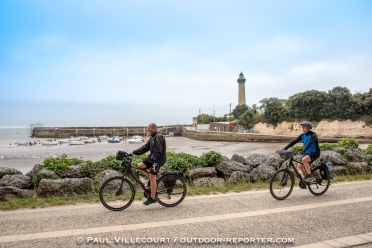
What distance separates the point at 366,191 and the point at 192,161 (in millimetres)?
5336

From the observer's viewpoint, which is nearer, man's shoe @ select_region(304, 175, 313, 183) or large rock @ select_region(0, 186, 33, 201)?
large rock @ select_region(0, 186, 33, 201)

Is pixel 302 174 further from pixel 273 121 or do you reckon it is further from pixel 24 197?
pixel 273 121

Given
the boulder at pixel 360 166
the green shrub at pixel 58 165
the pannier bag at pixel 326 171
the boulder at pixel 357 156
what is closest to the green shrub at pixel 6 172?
the green shrub at pixel 58 165

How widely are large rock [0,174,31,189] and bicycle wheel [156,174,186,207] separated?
425 centimetres

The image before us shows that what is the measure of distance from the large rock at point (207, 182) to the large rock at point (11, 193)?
4.67 meters

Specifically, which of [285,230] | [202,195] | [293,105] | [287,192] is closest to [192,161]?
[202,195]

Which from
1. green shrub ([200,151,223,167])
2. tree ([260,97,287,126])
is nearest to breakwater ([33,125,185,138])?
tree ([260,97,287,126])

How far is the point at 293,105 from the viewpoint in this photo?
70500 millimetres

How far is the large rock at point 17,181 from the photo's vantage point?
26.4ft

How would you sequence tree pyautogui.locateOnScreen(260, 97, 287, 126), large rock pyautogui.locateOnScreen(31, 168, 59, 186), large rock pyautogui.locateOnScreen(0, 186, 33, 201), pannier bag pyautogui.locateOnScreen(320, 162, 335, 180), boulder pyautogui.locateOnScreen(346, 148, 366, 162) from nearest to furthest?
large rock pyautogui.locateOnScreen(0, 186, 33, 201)
pannier bag pyautogui.locateOnScreen(320, 162, 335, 180)
large rock pyautogui.locateOnScreen(31, 168, 59, 186)
boulder pyautogui.locateOnScreen(346, 148, 366, 162)
tree pyautogui.locateOnScreen(260, 97, 287, 126)

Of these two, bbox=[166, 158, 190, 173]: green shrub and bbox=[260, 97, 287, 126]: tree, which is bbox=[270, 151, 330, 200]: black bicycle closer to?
bbox=[166, 158, 190, 173]: green shrub

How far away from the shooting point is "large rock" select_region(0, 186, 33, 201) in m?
7.38

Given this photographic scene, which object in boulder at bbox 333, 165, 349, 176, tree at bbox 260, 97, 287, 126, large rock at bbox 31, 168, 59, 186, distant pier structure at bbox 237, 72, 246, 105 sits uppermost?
distant pier structure at bbox 237, 72, 246, 105

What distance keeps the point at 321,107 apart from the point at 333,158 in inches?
2340
